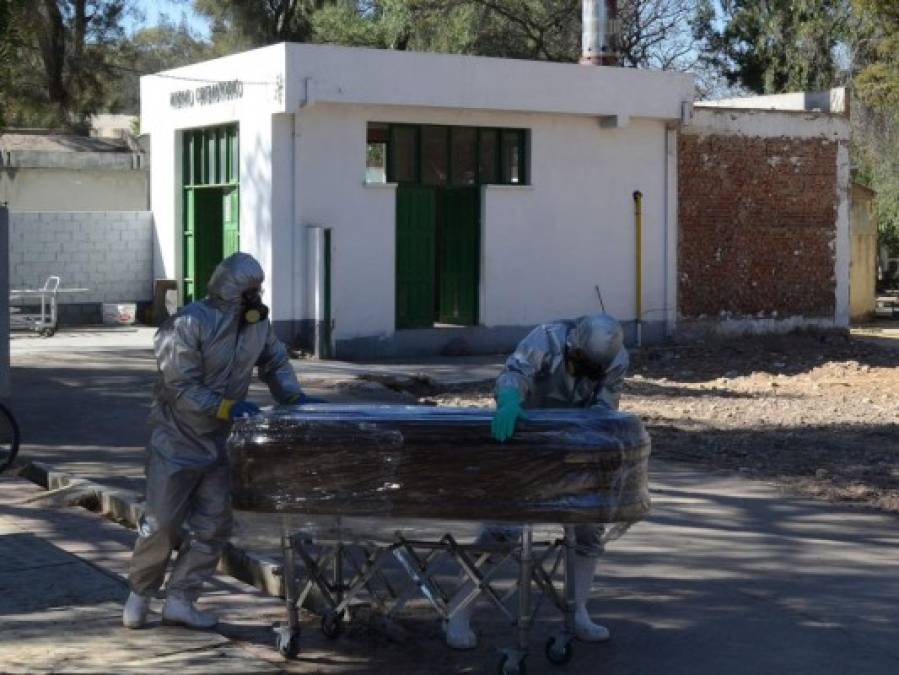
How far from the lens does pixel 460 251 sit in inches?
929

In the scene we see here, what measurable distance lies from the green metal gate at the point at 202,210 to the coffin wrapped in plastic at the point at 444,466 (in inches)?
683

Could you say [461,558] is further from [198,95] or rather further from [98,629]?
[198,95]

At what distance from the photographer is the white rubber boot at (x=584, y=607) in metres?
7.18

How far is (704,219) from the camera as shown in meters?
25.1

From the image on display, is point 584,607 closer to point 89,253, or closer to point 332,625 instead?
point 332,625

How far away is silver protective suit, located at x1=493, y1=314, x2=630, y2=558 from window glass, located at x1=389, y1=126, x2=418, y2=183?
15.6m

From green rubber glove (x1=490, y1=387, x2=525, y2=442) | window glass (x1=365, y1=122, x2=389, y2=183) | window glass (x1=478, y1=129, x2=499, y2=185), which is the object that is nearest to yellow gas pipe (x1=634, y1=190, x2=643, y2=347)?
window glass (x1=478, y1=129, x2=499, y2=185)

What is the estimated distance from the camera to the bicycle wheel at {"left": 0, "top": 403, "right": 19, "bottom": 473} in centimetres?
1261

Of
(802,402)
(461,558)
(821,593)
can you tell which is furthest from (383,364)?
(461,558)

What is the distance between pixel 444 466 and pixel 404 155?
1659 centimetres

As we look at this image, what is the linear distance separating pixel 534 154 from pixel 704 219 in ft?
11.2

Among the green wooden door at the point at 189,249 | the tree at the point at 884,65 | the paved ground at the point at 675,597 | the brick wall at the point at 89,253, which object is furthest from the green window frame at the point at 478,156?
the paved ground at the point at 675,597

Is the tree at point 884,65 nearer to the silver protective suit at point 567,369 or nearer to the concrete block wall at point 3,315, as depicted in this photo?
the concrete block wall at point 3,315

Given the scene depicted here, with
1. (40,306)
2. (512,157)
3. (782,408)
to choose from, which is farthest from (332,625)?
(40,306)
